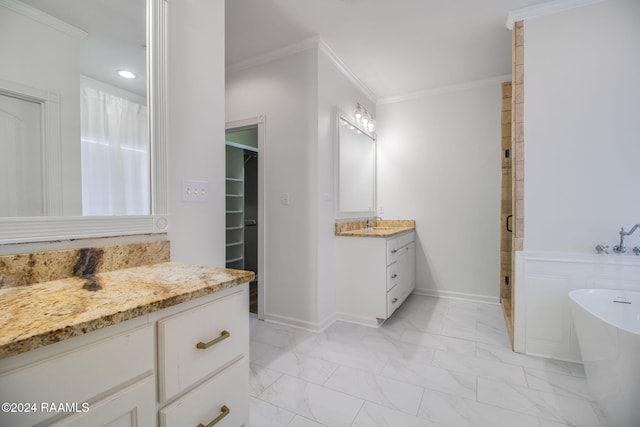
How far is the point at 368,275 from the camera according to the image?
2.75 metres

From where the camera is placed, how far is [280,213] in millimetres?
2787

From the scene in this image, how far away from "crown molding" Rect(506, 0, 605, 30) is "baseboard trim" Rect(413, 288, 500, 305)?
2714mm

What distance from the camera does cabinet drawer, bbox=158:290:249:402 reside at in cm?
79

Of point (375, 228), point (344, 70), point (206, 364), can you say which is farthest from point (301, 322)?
point (344, 70)

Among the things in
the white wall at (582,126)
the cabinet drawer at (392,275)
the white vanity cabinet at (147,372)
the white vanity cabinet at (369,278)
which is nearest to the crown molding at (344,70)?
the white wall at (582,126)

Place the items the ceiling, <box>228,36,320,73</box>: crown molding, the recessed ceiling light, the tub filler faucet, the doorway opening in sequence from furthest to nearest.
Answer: the doorway opening → <box>228,36,320,73</box>: crown molding → the ceiling → the tub filler faucet → the recessed ceiling light

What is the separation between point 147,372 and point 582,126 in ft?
9.07

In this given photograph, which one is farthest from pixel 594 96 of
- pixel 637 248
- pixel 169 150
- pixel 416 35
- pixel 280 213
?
pixel 169 150

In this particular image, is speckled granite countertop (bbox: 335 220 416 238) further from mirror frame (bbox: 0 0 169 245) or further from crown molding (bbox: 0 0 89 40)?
crown molding (bbox: 0 0 89 40)

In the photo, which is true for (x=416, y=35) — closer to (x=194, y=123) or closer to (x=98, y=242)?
(x=194, y=123)

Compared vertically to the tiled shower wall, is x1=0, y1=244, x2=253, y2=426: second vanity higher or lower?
lower

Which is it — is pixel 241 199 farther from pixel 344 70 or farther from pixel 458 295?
pixel 458 295

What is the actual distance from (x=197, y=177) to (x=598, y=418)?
2395mm

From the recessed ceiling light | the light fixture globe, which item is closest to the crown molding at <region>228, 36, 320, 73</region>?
the light fixture globe
